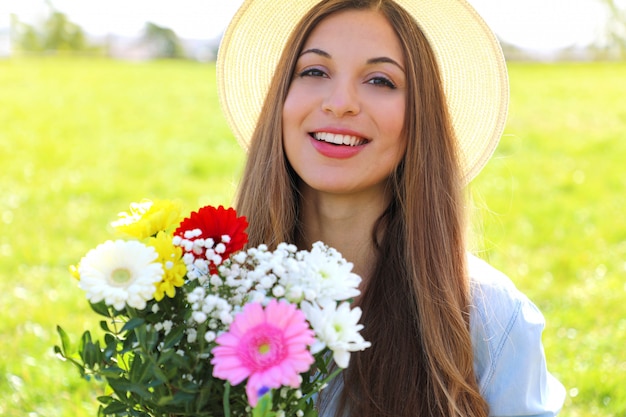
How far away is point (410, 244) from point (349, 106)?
46cm

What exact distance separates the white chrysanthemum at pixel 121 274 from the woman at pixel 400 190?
3.52 feet

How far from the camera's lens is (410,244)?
8.50 ft

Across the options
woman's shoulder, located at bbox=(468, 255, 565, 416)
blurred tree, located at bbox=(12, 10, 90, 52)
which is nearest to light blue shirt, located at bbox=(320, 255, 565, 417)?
woman's shoulder, located at bbox=(468, 255, 565, 416)

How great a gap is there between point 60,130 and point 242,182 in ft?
27.8

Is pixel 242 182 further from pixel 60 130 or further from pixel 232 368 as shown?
pixel 60 130

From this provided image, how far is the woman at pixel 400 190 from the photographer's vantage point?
8.19 ft

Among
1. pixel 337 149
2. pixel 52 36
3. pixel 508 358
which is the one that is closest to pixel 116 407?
pixel 337 149

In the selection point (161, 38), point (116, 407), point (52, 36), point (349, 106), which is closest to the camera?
point (116, 407)

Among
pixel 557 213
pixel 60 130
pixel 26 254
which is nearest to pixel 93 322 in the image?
pixel 26 254

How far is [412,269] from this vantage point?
2.56 metres

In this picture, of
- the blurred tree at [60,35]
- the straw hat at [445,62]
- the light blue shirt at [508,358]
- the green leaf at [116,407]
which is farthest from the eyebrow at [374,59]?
the blurred tree at [60,35]

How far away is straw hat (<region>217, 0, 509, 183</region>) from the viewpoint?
2.75m

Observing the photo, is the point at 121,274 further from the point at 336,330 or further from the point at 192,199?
the point at 192,199

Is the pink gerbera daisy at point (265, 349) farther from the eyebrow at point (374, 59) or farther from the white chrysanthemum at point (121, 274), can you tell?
the eyebrow at point (374, 59)
